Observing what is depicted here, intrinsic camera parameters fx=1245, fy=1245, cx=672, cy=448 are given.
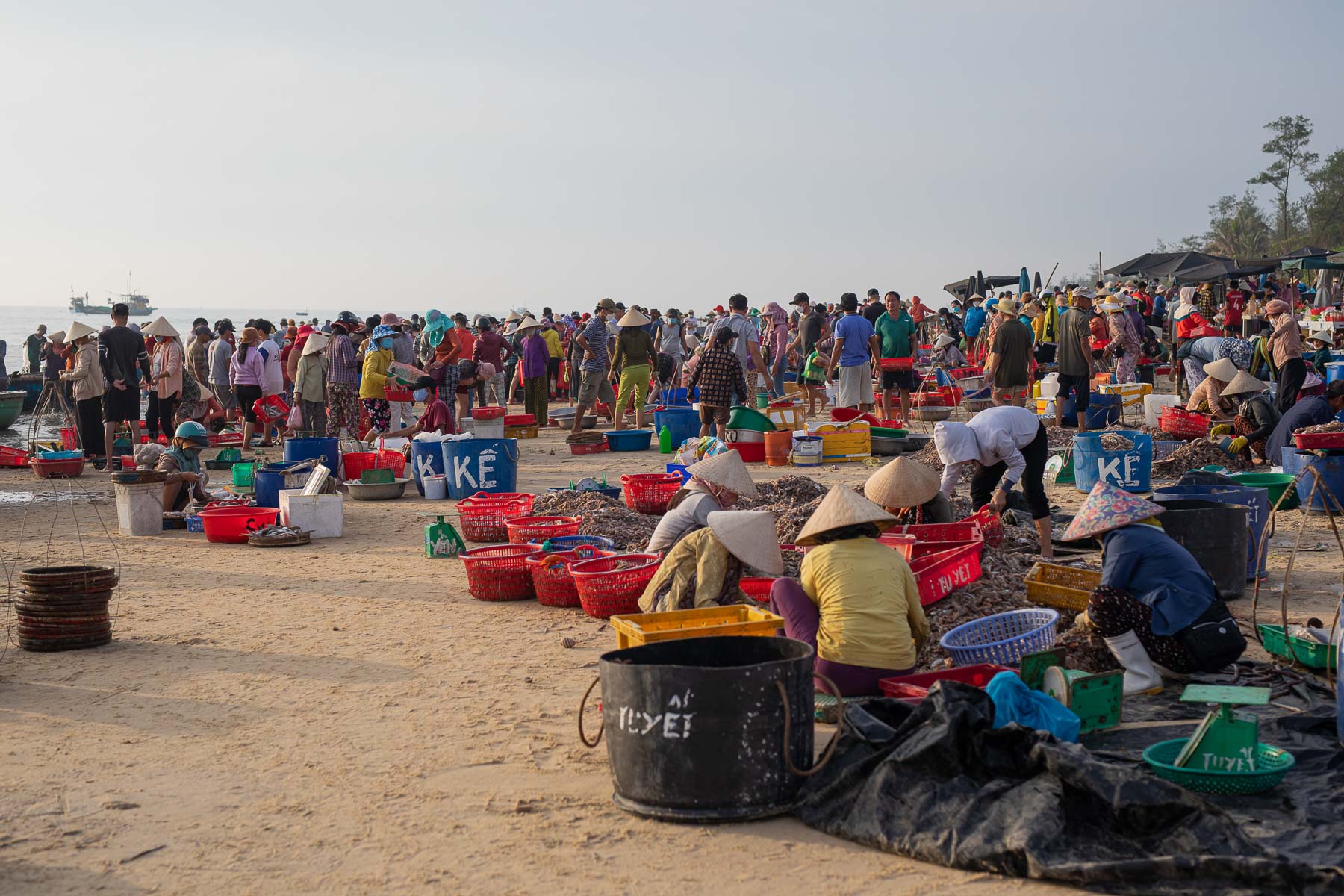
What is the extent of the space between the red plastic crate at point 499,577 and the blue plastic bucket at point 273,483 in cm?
425

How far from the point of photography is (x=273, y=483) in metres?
12.1

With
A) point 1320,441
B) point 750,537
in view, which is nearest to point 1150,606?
point 750,537

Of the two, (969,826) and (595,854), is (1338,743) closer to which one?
(969,826)

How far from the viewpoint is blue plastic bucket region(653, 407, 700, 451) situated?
1628cm

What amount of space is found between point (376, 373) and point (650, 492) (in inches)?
224

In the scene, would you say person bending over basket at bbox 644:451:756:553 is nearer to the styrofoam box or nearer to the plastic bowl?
the styrofoam box

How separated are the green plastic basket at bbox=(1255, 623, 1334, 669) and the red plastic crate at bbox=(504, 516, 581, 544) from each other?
16.1 ft

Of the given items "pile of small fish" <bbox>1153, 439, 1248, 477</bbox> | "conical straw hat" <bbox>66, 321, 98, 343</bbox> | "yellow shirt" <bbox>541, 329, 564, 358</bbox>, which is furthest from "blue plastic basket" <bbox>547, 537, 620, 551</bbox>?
"yellow shirt" <bbox>541, 329, 564, 358</bbox>

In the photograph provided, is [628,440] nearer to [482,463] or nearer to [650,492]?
[482,463]

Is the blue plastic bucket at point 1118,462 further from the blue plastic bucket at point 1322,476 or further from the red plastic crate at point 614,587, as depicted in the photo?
the red plastic crate at point 614,587

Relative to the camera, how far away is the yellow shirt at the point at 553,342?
21.2m

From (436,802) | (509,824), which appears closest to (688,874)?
(509,824)

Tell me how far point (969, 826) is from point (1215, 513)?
428 centimetres

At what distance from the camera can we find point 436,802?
15.5 ft
